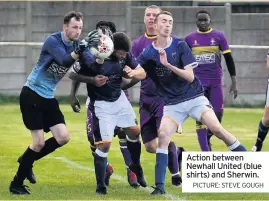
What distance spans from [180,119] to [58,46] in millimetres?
1641

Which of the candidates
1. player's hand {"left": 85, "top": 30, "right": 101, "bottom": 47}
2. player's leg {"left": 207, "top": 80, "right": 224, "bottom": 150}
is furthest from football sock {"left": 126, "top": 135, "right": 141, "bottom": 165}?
player's leg {"left": 207, "top": 80, "right": 224, "bottom": 150}

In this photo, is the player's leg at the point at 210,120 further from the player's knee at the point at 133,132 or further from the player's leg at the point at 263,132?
the player's leg at the point at 263,132

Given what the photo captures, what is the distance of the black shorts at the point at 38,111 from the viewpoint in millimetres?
12609

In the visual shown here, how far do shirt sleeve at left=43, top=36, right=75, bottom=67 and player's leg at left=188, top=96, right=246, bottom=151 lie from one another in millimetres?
1498

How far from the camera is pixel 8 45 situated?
26953 mm

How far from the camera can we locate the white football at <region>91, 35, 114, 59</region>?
11844 millimetres

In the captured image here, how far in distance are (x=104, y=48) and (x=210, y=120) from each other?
57.6 inches

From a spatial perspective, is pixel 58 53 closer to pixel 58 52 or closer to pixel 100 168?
pixel 58 52

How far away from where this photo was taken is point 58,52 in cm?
1220

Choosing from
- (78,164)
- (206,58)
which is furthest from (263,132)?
(78,164)

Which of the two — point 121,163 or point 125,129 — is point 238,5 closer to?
point 121,163

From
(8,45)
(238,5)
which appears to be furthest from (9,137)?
Result: (238,5)

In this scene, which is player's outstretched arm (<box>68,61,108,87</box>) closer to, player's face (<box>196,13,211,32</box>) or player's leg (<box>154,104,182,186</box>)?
player's leg (<box>154,104,182,186</box>)

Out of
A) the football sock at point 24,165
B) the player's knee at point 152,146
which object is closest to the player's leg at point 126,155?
the player's knee at point 152,146
